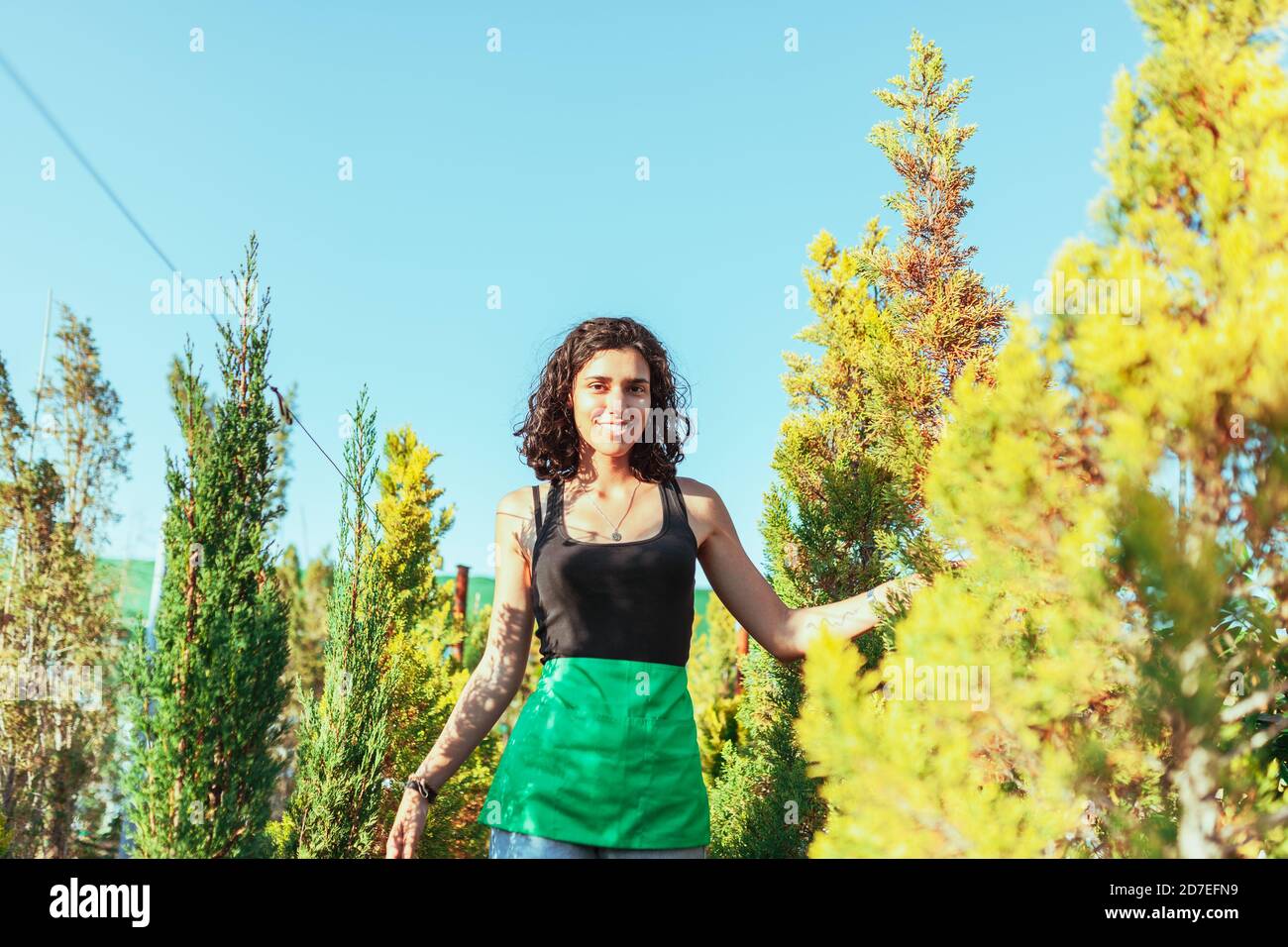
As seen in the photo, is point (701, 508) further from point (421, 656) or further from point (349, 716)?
point (421, 656)

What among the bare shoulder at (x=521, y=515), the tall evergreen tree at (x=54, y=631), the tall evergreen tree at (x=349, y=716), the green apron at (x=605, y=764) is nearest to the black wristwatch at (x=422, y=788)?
the green apron at (x=605, y=764)

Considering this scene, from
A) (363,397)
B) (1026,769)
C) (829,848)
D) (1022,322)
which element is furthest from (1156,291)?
(363,397)

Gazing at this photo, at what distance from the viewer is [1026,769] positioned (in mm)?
1845

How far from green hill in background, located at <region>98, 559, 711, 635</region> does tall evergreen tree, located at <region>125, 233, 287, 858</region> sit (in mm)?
309

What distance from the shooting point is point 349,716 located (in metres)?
8.34

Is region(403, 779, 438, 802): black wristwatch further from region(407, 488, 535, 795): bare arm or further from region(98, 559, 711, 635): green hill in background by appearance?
region(98, 559, 711, 635): green hill in background

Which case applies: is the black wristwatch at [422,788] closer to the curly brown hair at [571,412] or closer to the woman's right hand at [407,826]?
the woman's right hand at [407,826]

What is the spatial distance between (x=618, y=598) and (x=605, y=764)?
1.75 feet

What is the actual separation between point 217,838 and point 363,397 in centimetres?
494

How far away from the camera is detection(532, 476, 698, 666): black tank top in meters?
2.81

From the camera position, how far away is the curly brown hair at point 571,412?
10.8ft

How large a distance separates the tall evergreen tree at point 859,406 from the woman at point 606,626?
5.53ft

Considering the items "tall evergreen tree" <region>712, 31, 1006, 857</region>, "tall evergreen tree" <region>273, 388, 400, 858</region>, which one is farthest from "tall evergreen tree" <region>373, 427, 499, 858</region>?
"tall evergreen tree" <region>712, 31, 1006, 857</region>
